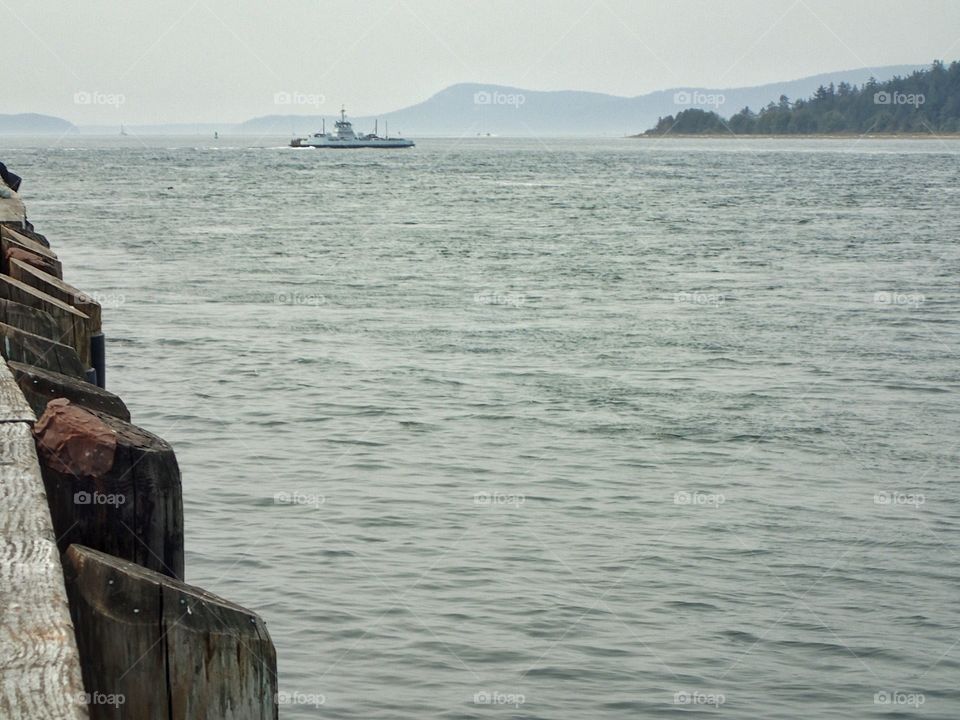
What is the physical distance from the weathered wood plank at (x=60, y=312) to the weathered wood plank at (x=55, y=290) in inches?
8.8

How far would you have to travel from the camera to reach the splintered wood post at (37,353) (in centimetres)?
323

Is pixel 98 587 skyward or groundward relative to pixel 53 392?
groundward

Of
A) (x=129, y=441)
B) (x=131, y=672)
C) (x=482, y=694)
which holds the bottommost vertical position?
(x=482, y=694)

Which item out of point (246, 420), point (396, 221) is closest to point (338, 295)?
point (246, 420)

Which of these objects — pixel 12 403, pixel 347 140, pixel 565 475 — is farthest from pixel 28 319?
pixel 347 140

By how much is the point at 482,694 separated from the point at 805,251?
2622cm

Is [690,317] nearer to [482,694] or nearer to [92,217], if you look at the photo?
[482,694]

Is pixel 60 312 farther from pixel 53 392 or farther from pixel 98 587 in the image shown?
pixel 98 587

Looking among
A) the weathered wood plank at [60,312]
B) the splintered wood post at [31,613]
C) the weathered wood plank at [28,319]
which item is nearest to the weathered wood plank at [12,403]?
the splintered wood post at [31,613]

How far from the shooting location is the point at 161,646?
215cm

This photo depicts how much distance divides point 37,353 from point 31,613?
1755 mm

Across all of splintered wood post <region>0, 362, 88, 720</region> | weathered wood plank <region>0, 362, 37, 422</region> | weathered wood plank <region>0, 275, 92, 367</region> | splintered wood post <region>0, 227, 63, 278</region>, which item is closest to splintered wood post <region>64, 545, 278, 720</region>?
splintered wood post <region>0, 362, 88, 720</region>

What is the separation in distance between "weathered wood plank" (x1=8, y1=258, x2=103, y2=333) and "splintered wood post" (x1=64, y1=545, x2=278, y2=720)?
2.71 metres

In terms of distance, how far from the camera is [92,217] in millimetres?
37688
